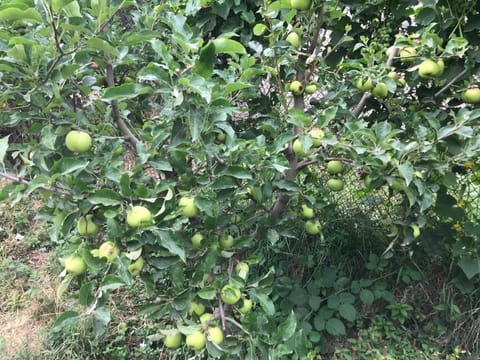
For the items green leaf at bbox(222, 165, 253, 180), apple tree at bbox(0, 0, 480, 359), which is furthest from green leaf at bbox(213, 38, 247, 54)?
green leaf at bbox(222, 165, 253, 180)

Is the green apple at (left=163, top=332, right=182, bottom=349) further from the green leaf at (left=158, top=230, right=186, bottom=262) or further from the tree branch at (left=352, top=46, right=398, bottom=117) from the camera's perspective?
the tree branch at (left=352, top=46, right=398, bottom=117)

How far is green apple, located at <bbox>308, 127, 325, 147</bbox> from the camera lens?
150cm

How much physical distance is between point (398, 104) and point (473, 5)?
428mm

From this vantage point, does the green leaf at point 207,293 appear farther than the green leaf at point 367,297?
No

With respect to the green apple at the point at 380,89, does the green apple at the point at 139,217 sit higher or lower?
lower

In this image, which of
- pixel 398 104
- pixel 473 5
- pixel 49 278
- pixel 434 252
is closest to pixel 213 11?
pixel 398 104

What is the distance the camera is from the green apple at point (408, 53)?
166 centimetres

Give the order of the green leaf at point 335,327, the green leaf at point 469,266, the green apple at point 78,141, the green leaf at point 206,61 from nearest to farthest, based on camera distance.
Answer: the green leaf at point 206,61 → the green apple at point 78,141 → the green leaf at point 469,266 → the green leaf at point 335,327

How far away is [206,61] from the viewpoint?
1.16 meters

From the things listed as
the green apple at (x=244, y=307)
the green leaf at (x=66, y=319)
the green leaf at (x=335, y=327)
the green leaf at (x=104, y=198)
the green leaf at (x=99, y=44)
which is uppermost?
the green leaf at (x=99, y=44)

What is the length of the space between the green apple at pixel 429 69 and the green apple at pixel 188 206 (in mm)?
888

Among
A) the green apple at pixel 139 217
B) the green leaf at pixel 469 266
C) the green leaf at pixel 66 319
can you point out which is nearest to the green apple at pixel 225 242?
the green apple at pixel 139 217

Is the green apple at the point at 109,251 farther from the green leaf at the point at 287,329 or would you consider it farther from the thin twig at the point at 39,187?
the green leaf at the point at 287,329

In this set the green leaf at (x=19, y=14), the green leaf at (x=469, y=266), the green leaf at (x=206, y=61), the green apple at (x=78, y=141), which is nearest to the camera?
the green leaf at (x=19, y=14)
